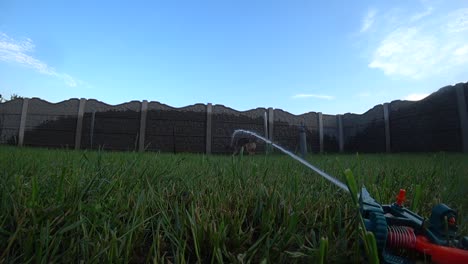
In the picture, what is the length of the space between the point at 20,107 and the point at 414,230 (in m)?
13.9

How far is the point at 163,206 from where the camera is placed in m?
0.98

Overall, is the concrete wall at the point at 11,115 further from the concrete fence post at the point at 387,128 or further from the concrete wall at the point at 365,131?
the concrete fence post at the point at 387,128

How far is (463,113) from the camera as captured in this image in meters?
8.86

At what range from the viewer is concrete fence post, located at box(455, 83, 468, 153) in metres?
8.66

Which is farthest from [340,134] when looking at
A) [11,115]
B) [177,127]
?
[11,115]

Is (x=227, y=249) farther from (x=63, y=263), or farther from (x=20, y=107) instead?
(x=20, y=107)

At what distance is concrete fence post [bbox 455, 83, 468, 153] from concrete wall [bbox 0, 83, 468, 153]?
379 mm

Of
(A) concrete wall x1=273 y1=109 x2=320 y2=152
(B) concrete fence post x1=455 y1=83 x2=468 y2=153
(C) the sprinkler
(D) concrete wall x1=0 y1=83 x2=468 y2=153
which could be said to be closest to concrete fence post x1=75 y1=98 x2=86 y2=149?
(D) concrete wall x1=0 y1=83 x2=468 y2=153

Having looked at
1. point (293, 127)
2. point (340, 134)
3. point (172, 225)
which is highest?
point (293, 127)

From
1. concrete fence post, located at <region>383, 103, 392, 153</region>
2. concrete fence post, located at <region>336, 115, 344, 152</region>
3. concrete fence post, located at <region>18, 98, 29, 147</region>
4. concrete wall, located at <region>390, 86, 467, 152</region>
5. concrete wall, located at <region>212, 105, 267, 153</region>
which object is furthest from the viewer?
concrete fence post, located at <region>336, 115, 344, 152</region>

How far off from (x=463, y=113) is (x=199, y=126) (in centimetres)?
905

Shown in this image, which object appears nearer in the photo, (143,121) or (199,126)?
(143,121)

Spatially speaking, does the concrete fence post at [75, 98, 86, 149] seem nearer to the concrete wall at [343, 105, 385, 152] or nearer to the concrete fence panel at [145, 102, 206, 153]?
the concrete fence panel at [145, 102, 206, 153]

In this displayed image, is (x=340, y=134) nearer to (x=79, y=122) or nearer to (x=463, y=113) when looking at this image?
(x=463, y=113)
